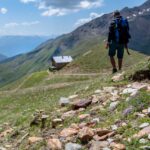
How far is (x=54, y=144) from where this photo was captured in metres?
11.0

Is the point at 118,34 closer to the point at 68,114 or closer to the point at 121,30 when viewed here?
the point at 121,30

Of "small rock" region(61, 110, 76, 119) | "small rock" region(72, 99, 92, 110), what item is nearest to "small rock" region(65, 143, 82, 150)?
"small rock" region(61, 110, 76, 119)

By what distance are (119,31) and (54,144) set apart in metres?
13.1

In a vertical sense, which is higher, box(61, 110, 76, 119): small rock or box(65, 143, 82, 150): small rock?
box(61, 110, 76, 119): small rock

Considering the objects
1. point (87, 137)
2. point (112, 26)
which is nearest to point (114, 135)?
point (87, 137)

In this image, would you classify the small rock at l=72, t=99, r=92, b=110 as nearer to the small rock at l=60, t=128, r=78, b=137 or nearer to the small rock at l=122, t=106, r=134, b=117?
the small rock at l=60, t=128, r=78, b=137

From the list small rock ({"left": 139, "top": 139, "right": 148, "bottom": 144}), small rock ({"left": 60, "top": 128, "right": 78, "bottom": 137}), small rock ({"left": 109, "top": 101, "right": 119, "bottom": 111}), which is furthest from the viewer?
small rock ({"left": 109, "top": 101, "right": 119, "bottom": 111})

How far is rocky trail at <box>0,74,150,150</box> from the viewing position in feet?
33.4

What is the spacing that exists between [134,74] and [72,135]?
5.69 metres

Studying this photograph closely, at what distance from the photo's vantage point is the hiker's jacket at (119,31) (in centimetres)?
2253

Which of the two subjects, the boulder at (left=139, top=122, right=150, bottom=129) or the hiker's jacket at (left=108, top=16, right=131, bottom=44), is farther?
the hiker's jacket at (left=108, top=16, right=131, bottom=44)

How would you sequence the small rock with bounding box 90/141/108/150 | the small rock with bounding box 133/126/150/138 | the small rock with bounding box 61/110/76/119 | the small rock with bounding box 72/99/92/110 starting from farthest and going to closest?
the small rock with bounding box 72/99/92/110 → the small rock with bounding box 61/110/76/119 → the small rock with bounding box 90/141/108/150 → the small rock with bounding box 133/126/150/138

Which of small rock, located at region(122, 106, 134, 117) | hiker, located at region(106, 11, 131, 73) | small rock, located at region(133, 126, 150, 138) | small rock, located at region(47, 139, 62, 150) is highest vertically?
hiker, located at region(106, 11, 131, 73)

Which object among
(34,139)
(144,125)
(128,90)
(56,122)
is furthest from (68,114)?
(144,125)
